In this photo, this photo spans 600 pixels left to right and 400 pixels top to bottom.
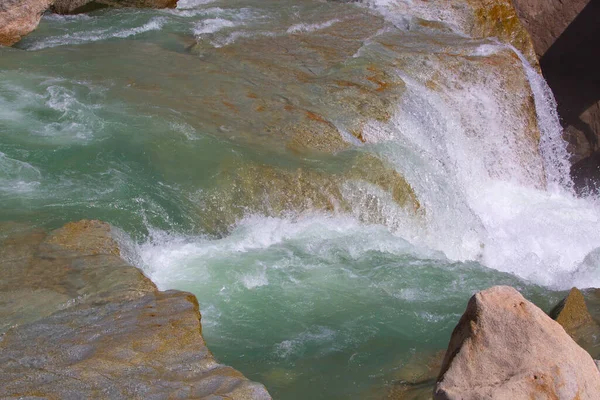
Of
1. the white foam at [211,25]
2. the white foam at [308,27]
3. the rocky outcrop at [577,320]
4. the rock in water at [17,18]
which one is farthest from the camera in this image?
the white foam at [308,27]

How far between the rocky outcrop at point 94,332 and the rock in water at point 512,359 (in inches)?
32.4

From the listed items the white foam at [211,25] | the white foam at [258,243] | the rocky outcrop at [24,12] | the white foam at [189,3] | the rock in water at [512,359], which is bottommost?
the rocky outcrop at [24,12]

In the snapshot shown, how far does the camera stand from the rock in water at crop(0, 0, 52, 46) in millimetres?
8766

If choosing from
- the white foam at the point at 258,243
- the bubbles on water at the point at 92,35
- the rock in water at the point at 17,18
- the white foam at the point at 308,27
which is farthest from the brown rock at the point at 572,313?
the rock in water at the point at 17,18

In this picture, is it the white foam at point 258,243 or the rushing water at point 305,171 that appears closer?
the rushing water at point 305,171

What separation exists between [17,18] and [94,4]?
1.50 m

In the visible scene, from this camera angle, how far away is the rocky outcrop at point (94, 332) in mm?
3227

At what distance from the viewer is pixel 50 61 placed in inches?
320

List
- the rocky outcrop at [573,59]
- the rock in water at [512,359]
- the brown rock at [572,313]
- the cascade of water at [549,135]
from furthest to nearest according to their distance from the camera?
the rocky outcrop at [573,59] < the cascade of water at [549,135] < the brown rock at [572,313] < the rock in water at [512,359]

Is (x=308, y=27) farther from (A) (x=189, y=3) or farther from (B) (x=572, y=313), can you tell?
(B) (x=572, y=313)

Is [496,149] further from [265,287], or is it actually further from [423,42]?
[265,287]

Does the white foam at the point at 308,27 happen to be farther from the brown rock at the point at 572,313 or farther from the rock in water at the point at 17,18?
the brown rock at the point at 572,313

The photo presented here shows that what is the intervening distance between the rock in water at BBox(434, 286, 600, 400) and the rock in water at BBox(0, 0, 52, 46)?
23.0 feet

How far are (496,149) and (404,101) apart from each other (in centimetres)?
151
